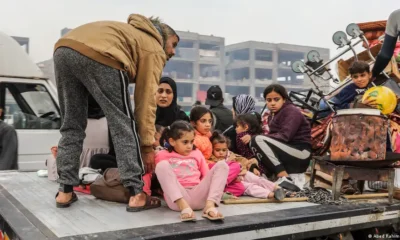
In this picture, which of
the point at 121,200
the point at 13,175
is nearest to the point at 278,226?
the point at 121,200

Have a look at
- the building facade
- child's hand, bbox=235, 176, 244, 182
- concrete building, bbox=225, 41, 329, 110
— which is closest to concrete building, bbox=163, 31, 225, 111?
the building facade

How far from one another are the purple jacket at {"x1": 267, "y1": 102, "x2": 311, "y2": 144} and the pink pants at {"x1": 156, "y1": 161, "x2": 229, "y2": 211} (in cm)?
142

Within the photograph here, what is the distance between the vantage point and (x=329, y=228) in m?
2.60

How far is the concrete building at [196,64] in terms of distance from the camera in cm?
2081

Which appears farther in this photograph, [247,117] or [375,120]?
[247,117]

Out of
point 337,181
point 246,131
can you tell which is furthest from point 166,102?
point 337,181

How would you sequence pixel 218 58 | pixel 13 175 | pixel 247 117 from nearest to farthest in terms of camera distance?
pixel 13 175 → pixel 247 117 → pixel 218 58

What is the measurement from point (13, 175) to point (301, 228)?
297cm

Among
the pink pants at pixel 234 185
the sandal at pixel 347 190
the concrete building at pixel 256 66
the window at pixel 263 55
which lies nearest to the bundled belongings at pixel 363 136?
the sandal at pixel 347 190

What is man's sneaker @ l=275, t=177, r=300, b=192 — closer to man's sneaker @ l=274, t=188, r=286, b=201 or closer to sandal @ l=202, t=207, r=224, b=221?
man's sneaker @ l=274, t=188, r=286, b=201

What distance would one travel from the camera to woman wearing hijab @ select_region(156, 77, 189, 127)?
4.26 m

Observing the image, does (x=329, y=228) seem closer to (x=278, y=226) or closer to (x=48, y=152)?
(x=278, y=226)

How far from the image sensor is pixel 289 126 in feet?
12.9

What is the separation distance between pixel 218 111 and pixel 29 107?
104 inches
